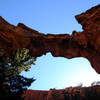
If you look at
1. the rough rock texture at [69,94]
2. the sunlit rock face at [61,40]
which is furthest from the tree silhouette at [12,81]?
the rough rock texture at [69,94]

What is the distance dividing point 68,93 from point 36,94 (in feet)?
11.3

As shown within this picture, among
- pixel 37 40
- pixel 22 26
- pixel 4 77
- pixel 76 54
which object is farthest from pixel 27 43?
pixel 4 77

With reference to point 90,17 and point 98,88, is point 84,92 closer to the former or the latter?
point 98,88

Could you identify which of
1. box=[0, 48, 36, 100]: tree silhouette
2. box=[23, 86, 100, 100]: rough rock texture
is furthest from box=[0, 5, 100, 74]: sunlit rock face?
box=[0, 48, 36, 100]: tree silhouette

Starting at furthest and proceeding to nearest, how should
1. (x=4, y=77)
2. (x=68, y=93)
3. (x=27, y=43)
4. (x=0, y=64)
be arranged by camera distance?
(x=68, y=93) → (x=27, y=43) → (x=0, y=64) → (x=4, y=77)

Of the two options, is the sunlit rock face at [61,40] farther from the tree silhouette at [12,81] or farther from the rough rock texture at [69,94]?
the tree silhouette at [12,81]

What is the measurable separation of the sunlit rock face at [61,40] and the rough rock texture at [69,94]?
2452 millimetres

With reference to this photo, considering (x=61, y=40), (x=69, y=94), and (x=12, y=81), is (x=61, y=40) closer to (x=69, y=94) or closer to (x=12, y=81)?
(x=69, y=94)

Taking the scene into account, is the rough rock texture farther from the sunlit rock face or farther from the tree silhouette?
the tree silhouette

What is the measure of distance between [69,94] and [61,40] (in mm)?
5657

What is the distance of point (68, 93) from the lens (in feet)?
53.6

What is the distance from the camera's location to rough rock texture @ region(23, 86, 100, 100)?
15587 millimetres

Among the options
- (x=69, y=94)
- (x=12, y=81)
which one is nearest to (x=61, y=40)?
(x=69, y=94)

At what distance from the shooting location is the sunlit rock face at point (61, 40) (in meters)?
15.0
